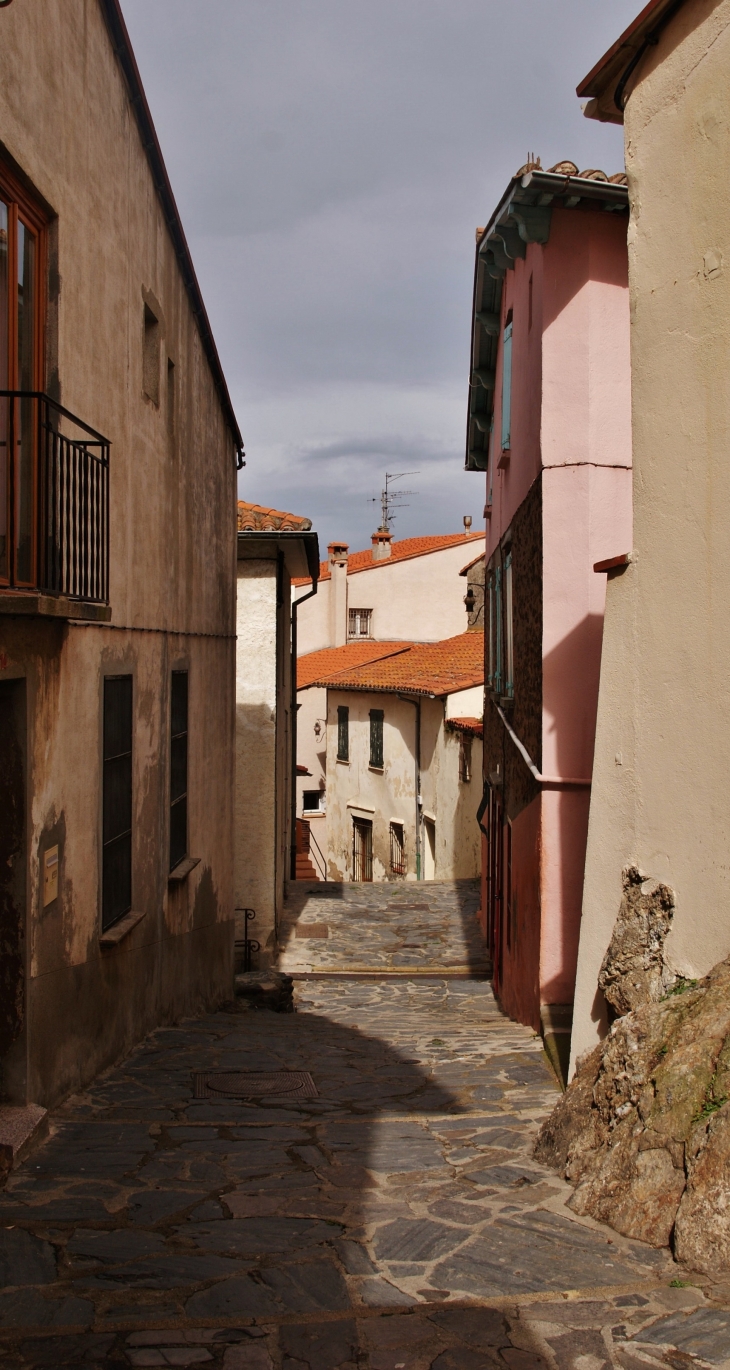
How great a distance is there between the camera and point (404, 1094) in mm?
6797

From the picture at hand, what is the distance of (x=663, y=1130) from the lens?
4199 millimetres

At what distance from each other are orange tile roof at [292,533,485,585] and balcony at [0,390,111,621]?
2775 cm

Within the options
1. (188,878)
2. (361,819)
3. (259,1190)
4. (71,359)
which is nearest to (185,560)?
(188,878)

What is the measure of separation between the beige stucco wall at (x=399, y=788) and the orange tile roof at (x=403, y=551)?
6.16 meters

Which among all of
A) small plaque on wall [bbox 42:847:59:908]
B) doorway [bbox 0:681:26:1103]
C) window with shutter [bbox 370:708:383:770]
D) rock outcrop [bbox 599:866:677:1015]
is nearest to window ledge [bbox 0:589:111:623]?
doorway [bbox 0:681:26:1103]

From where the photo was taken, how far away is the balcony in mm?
4996

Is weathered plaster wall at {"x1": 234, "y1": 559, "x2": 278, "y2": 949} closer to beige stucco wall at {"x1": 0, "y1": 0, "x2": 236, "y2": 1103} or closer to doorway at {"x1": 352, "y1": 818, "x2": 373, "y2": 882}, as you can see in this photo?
beige stucco wall at {"x1": 0, "y1": 0, "x2": 236, "y2": 1103}

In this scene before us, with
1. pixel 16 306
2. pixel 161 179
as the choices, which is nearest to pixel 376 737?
pixel 161 179

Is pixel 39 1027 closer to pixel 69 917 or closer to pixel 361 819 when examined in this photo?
pixel 69 917

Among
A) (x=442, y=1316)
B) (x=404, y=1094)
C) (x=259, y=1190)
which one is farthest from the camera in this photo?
(x=404, y=1094)

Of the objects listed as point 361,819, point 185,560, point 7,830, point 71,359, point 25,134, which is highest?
point 25,134

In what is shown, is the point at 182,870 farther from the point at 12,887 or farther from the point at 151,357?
the point at 12,887

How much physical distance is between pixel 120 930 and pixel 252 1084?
127 centimetres

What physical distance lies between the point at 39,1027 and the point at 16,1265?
5.00 feet
